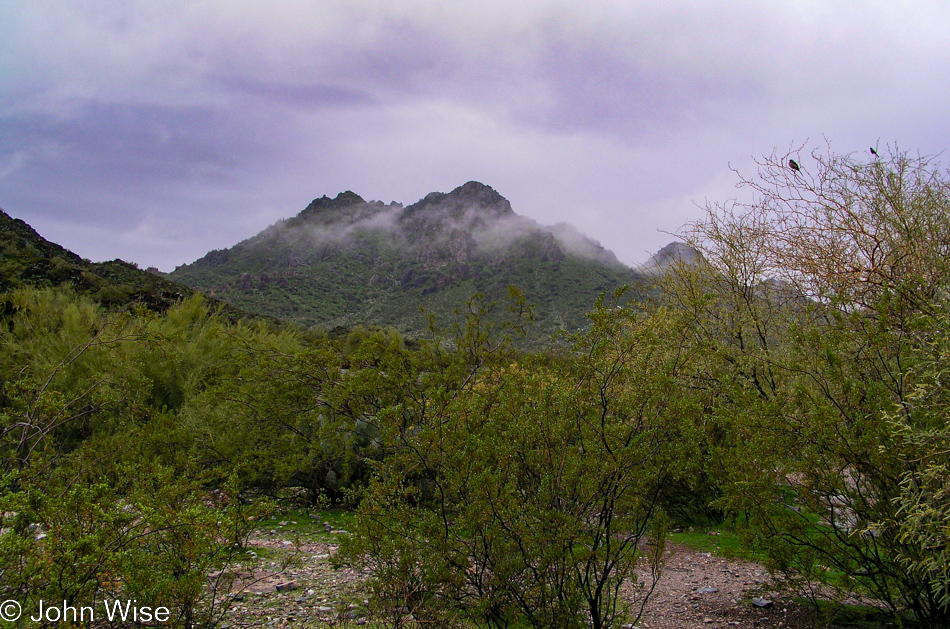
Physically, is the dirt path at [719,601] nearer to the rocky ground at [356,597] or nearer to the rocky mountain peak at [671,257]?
the rocky ground at [356,597]

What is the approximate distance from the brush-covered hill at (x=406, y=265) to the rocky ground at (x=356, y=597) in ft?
111

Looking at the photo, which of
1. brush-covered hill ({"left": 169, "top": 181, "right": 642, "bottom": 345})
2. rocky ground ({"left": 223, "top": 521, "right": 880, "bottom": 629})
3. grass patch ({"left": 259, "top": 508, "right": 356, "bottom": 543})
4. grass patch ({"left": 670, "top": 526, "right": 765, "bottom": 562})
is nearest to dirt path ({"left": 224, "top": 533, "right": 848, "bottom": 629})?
rocky ground ({"left": 223, "top": 521, "right": 880, "bottom": 629})

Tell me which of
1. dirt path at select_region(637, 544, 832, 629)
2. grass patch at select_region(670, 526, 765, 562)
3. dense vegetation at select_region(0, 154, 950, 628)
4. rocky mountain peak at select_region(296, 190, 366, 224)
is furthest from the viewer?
rocky mountain peak at select_region(296, 190, 366, 224)

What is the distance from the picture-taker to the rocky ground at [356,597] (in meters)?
4.60

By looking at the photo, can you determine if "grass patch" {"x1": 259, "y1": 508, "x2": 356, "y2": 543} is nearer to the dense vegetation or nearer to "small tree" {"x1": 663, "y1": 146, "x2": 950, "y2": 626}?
the dense vegetation

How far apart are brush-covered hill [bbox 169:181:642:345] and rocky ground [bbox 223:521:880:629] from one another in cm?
3373

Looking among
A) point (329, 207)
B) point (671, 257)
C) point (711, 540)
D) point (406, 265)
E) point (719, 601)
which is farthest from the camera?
point (329, 207)

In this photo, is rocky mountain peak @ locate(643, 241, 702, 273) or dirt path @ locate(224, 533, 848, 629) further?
rocky mountain peak @ locate(643, 241, 702, 273)

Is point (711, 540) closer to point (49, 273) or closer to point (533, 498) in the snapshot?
point (533, 498)

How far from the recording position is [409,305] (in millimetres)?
67312
